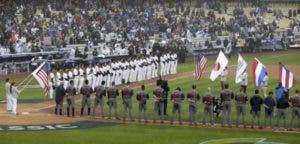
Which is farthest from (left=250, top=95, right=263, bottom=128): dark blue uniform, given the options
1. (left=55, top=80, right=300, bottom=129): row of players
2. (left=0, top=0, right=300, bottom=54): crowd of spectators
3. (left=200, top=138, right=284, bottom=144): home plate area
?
(left=0, top=0, right=300, bottom=54): crowd of spectators

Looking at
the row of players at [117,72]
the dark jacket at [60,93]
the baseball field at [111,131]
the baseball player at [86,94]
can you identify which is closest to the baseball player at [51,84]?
the row of players at [117,72]

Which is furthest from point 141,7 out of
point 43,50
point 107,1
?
point 43,50

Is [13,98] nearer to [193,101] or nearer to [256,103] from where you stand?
[193,101]

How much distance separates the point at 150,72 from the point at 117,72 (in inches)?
148

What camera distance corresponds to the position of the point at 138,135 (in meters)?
27.2

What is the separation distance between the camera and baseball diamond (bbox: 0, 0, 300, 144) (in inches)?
1129

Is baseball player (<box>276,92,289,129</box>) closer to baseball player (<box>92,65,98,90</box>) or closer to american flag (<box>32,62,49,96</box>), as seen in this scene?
american flag (<box>32,62,49,96</box>)

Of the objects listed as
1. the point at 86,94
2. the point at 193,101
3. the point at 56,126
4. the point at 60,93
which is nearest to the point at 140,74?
the point at 60,93

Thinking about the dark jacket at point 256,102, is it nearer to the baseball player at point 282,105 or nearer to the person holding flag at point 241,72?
the baseball player at point 282,105

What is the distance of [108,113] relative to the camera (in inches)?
1289

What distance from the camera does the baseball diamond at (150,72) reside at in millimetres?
28688

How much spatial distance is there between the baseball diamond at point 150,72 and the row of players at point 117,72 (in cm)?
8

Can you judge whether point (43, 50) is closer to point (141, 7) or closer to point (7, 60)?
point (7, 60)

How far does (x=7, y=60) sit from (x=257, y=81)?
2317 cm
